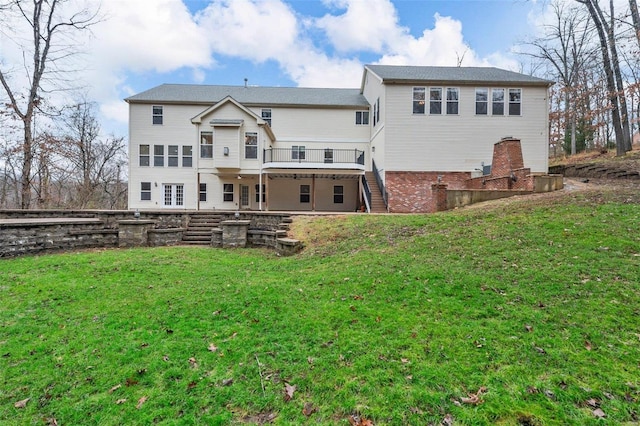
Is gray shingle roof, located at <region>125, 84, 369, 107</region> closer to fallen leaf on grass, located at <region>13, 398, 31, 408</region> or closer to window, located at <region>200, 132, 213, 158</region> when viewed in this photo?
window, located at <region>200, 132, 213, 158</region>

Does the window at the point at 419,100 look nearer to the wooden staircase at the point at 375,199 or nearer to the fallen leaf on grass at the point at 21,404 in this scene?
the wooden staircase at the point at 375,199

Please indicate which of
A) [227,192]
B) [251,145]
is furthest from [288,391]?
[227,192]

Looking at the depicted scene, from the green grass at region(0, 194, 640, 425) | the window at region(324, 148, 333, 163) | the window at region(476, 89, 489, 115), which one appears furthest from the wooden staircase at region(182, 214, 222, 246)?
the window at region(476, 89, 489, 115)

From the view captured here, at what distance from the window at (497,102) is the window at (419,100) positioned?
3.66 metres

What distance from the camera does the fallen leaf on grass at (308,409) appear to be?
2614 mm

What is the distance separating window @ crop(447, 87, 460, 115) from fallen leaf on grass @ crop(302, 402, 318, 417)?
16.6 m

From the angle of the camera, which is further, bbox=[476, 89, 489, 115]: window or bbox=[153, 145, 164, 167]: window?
bbox=[153, 145, 164, 167]: window

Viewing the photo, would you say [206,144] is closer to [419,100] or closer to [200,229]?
[200,229]

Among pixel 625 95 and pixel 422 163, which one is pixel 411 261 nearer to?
A: pixel 422 163

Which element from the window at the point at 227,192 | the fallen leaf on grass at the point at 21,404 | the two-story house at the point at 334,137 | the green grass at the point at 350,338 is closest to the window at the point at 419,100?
the two-story house at the point at 334,137

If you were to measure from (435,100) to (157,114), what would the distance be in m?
16.5

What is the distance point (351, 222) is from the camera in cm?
998

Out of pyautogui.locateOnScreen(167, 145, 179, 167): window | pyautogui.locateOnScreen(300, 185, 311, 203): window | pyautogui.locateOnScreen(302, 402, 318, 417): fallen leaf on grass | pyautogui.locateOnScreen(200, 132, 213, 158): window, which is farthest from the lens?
pyautogui.locateOnScreen(300, 185, 311, 203): window

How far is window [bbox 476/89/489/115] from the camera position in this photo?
16266 millimetres
